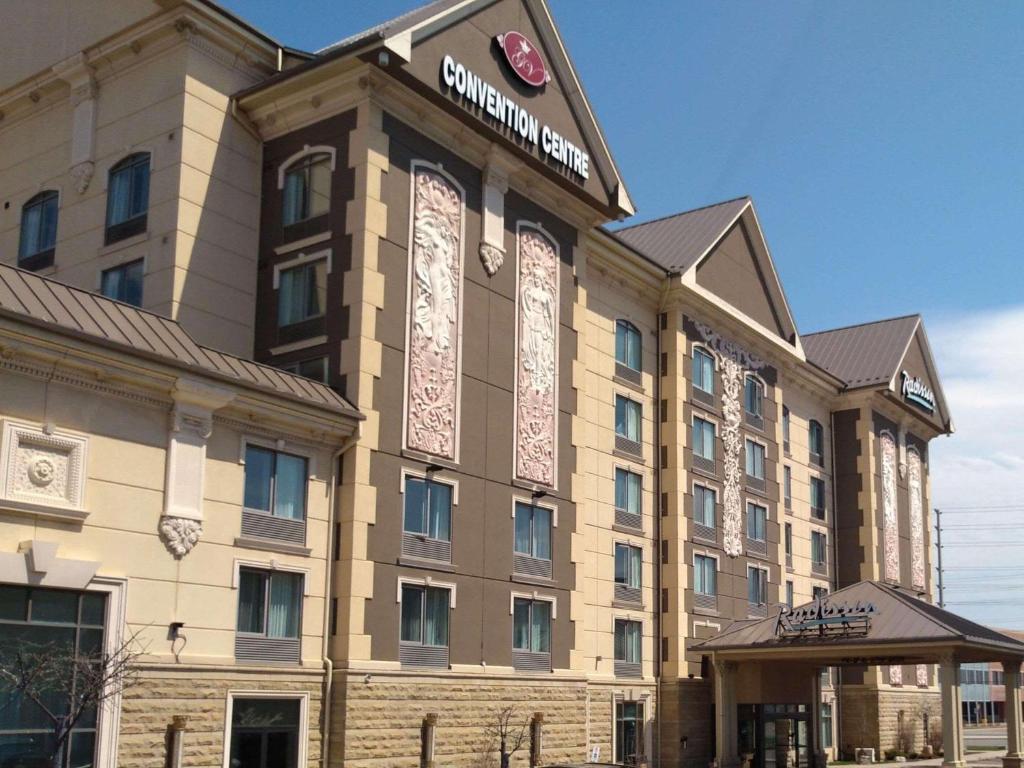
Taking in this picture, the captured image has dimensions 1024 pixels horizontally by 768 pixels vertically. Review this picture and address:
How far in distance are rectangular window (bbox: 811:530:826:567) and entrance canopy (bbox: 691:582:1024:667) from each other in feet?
47.4

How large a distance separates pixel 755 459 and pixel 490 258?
72.9ft

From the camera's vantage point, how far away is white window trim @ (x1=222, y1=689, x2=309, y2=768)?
27.6 meters

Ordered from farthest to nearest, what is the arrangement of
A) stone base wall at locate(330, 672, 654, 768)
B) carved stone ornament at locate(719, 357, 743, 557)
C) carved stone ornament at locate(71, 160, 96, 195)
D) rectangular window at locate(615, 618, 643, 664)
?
1. carved stone ornament at locate(719, 357, 743, 557)
2. rectangular window at locate(615, 618, 643, 664)
3. carved stone ornament at locate(71, 160, 96, 195)
4. stone base wall at locate(330, 672, 654, 768)

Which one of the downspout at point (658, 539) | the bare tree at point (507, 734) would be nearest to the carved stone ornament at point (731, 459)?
the downspout at point (658, 539)

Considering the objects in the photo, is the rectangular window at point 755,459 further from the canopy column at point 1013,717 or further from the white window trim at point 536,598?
the white window trim at point 536,598

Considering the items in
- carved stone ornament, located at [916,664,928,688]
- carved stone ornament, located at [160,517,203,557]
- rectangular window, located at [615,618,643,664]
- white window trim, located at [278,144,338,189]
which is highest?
white window trim, located at [278,144,338,189]

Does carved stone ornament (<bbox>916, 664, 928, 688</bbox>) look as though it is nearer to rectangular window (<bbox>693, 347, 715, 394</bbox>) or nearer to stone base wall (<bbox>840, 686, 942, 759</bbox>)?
stone base wall (<bbox>840, 686, 942, 759</bbox>)

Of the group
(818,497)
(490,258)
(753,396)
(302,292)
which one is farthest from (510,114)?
(818,497)

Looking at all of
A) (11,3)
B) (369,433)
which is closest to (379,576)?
(369,433)

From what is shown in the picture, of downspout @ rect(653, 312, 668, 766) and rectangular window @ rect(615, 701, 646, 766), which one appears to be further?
downspout @ rect(653, 312, 668, 766)

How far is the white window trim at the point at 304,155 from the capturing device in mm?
33906

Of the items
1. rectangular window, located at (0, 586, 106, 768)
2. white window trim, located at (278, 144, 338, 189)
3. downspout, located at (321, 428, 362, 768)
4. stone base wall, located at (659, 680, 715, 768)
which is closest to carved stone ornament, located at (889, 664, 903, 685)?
stone base wall, located at (659, 680, 715, 768)

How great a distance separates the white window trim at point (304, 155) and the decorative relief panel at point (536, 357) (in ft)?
23.5

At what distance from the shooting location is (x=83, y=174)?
3641 cm
